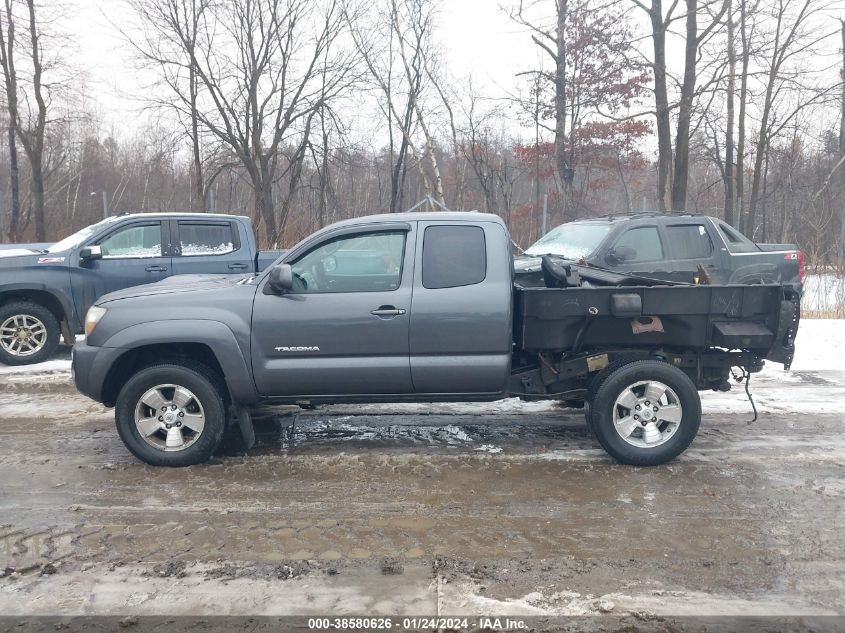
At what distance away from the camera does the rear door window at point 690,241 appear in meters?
9.50

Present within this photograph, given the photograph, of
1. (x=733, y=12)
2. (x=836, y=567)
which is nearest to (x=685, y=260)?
(x=836, y=567)

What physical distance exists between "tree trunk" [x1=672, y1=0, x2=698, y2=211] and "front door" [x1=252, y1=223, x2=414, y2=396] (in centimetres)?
1271

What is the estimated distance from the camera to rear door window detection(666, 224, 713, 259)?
374 inches

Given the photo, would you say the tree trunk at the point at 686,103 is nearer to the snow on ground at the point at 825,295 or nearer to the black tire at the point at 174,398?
the snow on ground at the point at 825,295

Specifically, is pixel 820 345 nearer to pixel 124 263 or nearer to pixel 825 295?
pixel 825 295

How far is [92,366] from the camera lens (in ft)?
Answer: 16.5

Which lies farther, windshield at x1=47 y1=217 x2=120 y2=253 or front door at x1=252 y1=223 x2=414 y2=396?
windshield at x1=47 y1=217 x2=120 y2=253

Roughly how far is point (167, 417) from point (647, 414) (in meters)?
3.69

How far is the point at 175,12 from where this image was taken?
63.2 feet

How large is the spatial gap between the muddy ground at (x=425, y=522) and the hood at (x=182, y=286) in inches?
51.4

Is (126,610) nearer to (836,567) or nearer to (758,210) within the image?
(836,567)

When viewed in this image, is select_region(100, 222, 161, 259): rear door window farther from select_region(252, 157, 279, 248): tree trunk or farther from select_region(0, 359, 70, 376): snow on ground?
select_region(252, 157, 279, 248): tree trunk

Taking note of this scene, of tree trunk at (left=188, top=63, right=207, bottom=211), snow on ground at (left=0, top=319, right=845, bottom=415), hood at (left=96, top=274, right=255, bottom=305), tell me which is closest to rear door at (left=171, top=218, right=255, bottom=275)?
snow on ground at (left=0, top=319, right=845, bottom=415)

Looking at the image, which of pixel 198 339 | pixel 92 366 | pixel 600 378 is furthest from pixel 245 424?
pixel 600 378
